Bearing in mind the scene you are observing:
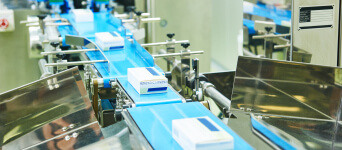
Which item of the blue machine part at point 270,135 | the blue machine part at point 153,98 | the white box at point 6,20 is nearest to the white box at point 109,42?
the blue machine part at point 153,98

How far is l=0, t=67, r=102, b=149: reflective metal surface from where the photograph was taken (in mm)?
1425

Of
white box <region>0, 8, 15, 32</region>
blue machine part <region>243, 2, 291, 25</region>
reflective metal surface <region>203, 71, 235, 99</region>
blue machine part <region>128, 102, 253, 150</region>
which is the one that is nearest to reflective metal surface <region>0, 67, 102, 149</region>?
blue machine part <region>128, 102, 253, 150</region>

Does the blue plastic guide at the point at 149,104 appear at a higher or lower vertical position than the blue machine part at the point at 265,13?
lower

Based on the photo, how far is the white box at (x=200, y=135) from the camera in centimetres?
110

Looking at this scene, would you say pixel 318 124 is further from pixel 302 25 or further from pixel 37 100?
pixel 302 25

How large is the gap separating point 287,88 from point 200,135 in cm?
47

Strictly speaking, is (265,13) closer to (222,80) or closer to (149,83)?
(222,80)

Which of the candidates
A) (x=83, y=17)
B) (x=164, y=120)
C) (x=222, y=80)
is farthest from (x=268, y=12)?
(x=164, y=120)

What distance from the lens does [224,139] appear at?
1119mm

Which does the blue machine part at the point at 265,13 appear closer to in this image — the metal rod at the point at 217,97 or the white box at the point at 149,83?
the metal rod at the point at 217,97

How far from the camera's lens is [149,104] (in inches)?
61.9

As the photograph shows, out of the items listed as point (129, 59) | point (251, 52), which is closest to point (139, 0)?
point (251, 52)

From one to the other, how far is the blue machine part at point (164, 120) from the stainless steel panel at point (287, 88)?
180mm

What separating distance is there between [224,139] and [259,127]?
36cm
